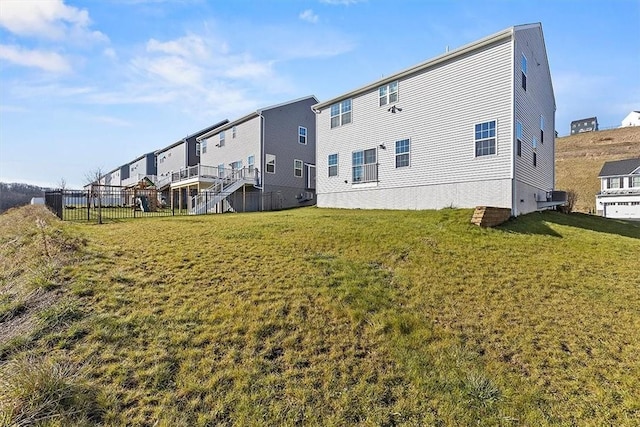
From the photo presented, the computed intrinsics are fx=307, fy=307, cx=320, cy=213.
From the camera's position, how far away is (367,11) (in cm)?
1002

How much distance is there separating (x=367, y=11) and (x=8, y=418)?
11.9m

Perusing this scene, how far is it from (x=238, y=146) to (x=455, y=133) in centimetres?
1722

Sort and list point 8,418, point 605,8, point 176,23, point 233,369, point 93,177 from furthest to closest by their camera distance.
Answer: point 93,177 → point 605,8 → point 176,23 → point 233,369 → point 8,418

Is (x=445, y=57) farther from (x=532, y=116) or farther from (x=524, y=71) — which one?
(x=532, y=116)

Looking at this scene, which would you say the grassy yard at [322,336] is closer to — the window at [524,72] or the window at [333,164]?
the window at [524,72]

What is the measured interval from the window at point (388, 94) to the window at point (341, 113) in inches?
81.3

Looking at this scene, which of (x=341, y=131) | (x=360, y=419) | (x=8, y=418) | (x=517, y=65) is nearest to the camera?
(x=8, y=418)

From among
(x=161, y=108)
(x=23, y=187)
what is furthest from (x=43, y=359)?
(x=23, y=187)

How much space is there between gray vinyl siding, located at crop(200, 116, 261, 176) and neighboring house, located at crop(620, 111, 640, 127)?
100.0 m

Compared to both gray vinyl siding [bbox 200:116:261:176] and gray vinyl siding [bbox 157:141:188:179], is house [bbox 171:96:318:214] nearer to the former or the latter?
gray vinyl siding [bbox 200:116:261:176]

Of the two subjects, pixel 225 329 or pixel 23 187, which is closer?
pixel 225 329

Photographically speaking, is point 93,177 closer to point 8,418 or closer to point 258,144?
point 258,144

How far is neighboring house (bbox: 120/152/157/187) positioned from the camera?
41344 mm

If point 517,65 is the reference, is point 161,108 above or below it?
below
